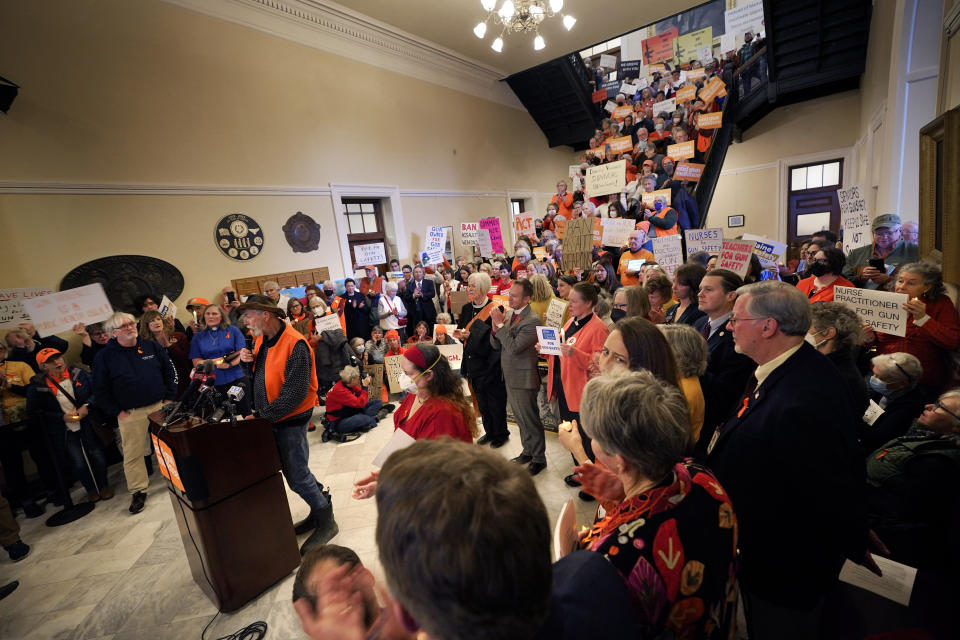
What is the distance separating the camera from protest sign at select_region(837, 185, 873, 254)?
170 inches

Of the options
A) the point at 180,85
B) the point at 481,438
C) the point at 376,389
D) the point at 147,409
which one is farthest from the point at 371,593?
the point at 180,85

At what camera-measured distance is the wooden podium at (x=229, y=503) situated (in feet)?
7.48

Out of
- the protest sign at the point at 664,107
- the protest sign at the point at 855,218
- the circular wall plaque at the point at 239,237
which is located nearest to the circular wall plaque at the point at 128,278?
the circular wall plaque at the point at 239,237

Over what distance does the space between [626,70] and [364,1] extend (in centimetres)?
823

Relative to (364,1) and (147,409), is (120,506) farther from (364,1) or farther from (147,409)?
(364,1)

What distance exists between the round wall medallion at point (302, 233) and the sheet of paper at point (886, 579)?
8177 millimetres

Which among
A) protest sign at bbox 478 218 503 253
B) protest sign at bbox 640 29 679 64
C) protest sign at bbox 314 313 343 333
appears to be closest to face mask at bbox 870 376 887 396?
protest sign at bbox 314 313 343 333

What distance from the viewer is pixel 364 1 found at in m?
7.85

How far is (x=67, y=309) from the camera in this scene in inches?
148

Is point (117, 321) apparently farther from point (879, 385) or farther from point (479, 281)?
point (879, 385)

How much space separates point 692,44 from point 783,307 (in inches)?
613

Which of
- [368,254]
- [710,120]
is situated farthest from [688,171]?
[368,254]

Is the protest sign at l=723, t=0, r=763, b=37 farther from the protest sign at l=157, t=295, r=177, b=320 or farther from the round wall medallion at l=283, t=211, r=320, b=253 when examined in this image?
the protest sign at l=157, t=295, r=177, b=320

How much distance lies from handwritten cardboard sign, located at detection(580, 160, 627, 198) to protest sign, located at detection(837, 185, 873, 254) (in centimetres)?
307
